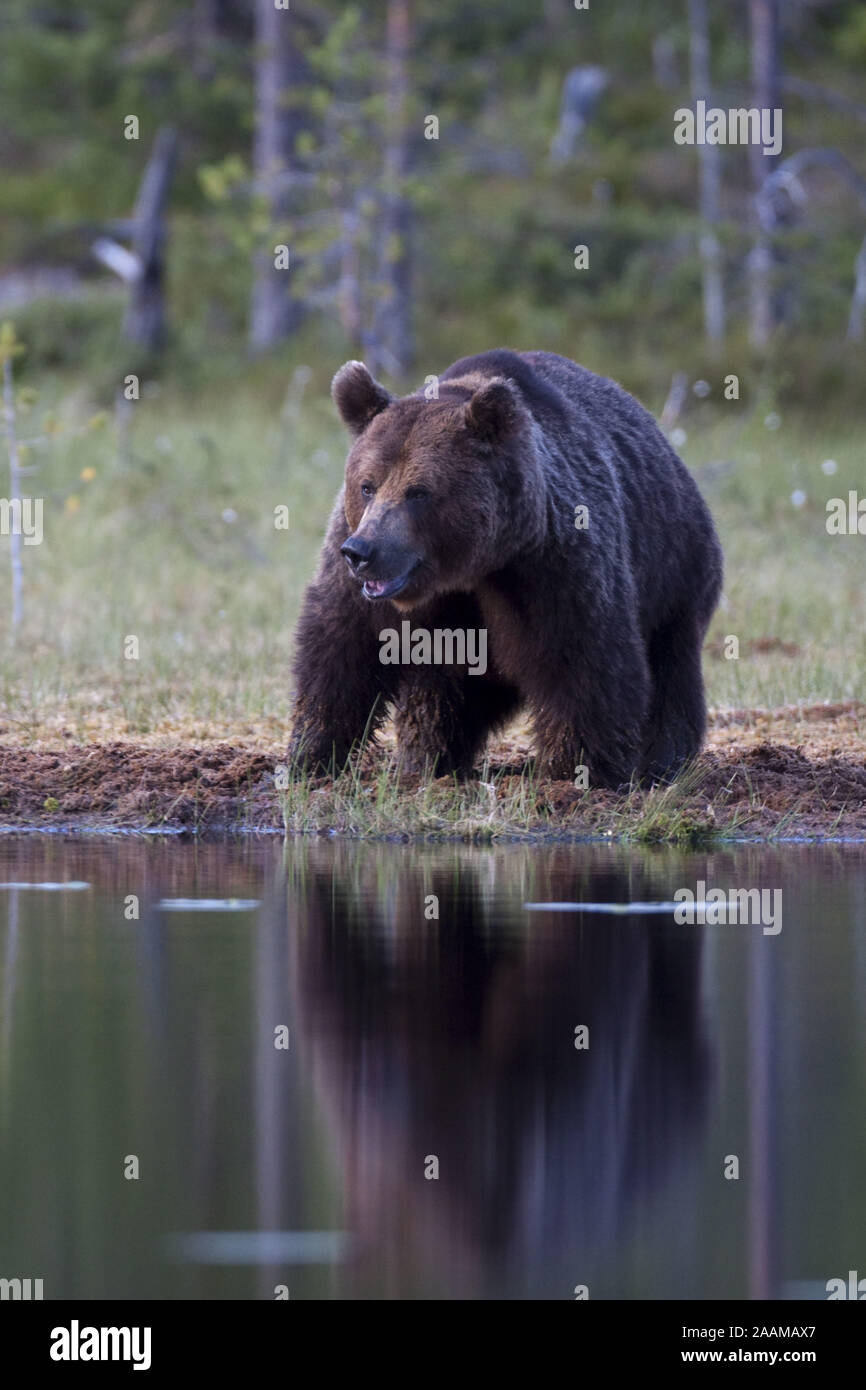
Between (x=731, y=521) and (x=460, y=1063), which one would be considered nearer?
(x=460, y=1063)

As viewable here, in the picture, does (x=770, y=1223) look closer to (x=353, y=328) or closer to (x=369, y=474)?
(x=369, y=474)

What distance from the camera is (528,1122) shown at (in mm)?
4586

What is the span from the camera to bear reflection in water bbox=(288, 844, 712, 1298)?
4012mm

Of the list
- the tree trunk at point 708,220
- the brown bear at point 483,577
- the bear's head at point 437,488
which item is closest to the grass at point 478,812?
the brown bear at point 483,577

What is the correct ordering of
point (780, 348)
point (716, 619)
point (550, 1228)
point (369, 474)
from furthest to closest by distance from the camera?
point (780, 348) → point (716, 619) → point (369, 474) → point (550, 1228)

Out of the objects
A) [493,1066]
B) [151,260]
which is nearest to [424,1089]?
[493,1066]

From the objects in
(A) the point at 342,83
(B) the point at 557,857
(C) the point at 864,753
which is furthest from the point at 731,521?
(A) the point at 342,83

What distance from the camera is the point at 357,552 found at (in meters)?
7.41

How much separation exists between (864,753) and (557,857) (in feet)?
8.03

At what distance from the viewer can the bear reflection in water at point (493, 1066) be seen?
4012 mm

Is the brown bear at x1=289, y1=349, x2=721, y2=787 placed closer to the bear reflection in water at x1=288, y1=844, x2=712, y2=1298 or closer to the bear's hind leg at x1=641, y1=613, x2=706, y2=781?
the bear's hind leg at x1=641, y1=613, x2=706, y2=781

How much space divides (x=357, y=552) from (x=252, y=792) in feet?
5.02
